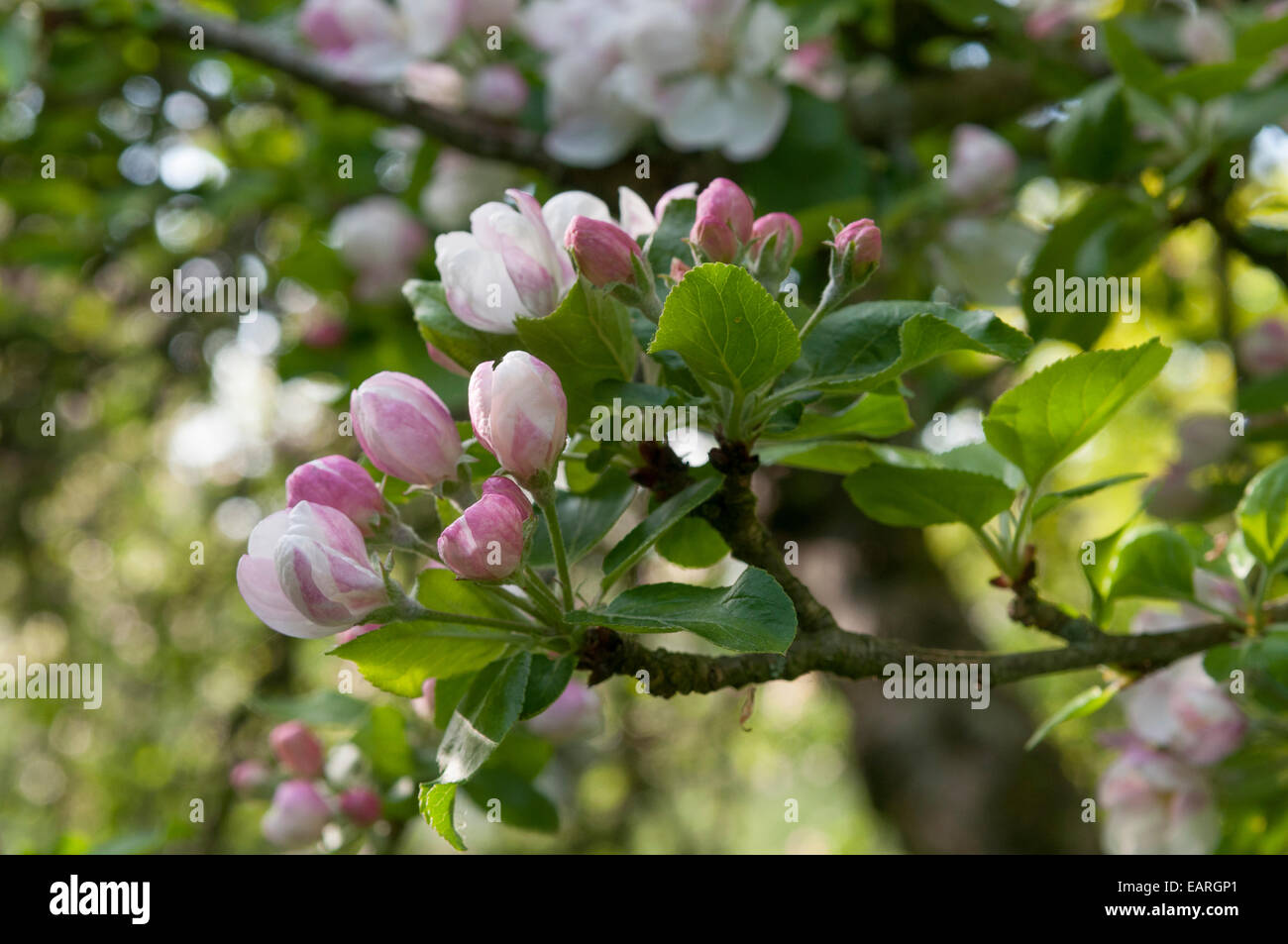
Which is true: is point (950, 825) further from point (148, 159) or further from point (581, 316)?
point (148, 159)

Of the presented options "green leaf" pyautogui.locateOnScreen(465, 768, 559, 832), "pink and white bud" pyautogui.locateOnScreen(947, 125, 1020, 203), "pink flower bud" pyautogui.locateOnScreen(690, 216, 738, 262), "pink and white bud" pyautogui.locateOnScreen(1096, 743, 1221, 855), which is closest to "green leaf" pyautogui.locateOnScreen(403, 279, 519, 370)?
"pink flower bud" pyautogui.locateOnScreen(690, 216, 738, 262)

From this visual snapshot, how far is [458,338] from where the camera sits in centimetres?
66

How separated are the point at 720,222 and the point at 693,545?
8.6 inches

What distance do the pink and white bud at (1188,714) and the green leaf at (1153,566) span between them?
128 mm

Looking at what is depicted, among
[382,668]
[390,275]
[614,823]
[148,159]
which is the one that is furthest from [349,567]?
[614,823]

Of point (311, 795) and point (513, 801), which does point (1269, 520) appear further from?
point (311, 795)

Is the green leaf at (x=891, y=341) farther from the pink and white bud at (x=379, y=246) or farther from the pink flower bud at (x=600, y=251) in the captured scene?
the pink and white bud at (x=379, y=246)

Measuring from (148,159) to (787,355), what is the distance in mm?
1734

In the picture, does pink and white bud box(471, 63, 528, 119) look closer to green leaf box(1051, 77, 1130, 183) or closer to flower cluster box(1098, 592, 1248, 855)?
green leaf box(1051, 77, 1130, 183)

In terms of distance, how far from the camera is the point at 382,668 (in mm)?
636

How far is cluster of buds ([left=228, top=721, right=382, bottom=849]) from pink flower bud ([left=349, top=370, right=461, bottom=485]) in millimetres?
521

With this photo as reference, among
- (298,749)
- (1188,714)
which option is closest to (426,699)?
(298,749)

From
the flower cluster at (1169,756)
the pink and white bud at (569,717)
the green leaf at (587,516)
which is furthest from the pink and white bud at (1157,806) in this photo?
the green leaf at (587,516)
